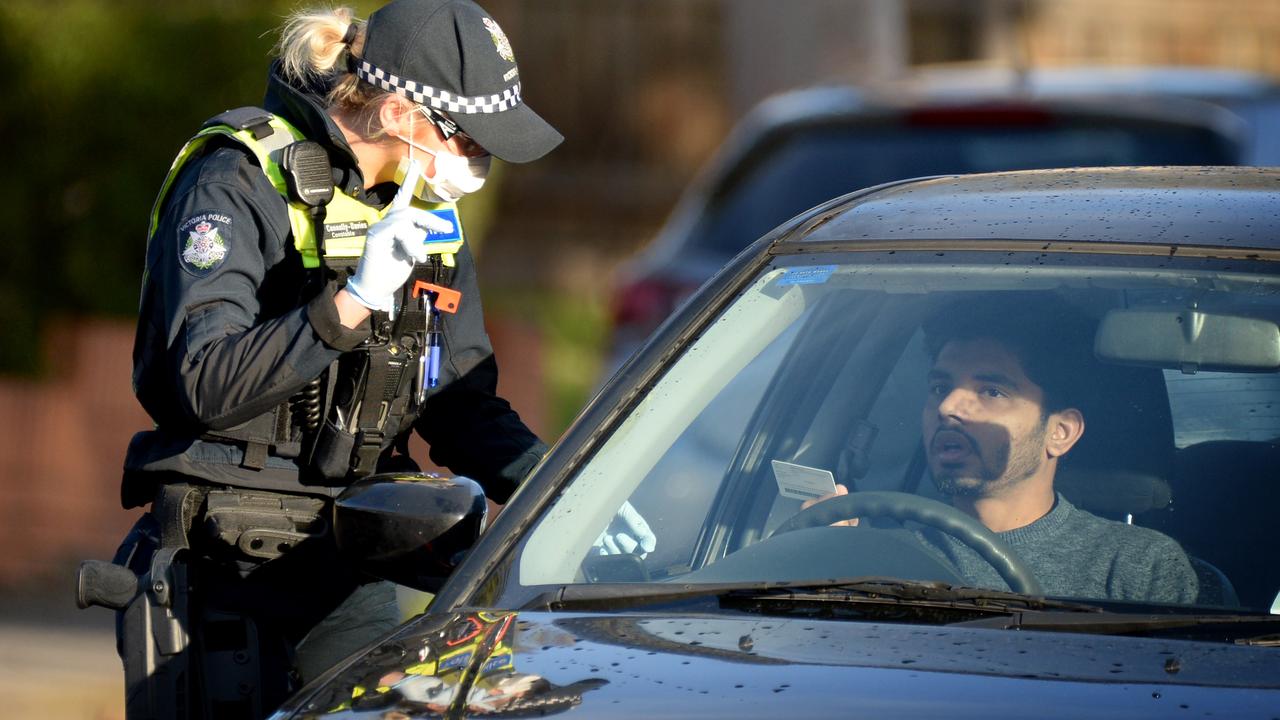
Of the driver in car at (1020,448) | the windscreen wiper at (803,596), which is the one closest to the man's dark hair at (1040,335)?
the driver in car at (1020,448)

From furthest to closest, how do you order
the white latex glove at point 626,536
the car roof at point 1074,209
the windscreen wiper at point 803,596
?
the car roof at point 1074,209
the white latex glove at point 626,536
the windscreen wiper at point 803,596

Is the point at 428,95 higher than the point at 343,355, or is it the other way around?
the point at 428,95

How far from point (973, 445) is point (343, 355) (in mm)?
1095

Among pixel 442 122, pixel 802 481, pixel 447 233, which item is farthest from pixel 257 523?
pixel 802 481

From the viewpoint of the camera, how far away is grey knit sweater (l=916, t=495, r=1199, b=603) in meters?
2.46

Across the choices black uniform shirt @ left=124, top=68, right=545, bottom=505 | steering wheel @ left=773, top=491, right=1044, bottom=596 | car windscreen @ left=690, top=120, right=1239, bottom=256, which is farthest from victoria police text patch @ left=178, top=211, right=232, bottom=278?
car windscreen @ left=690, top=120, right=1239, bottom=256

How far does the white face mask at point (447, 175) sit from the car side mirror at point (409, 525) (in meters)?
0.77

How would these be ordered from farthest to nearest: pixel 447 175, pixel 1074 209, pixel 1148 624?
pixel 447 175 → pixel 1074 209 → pixel 1148 624

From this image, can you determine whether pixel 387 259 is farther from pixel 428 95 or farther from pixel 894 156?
pixel 894 156

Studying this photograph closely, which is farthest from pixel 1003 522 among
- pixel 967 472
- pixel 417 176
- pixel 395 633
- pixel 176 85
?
pixel 176 85

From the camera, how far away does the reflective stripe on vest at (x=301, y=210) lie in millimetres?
3170

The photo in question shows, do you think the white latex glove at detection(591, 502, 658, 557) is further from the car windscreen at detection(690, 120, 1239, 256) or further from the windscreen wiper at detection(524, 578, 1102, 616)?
the car windscreen at detection(690, 120, 1239, 256)

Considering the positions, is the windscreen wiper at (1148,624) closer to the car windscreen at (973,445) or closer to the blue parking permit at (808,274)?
the car windscreen at (973,445)

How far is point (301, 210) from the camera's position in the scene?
Result: 318cm
